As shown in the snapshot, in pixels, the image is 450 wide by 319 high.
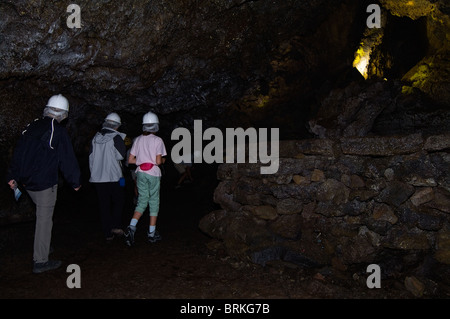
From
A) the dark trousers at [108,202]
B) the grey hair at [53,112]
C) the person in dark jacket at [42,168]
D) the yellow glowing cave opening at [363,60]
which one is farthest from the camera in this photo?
the yellow glowing cave opening at [363,60]

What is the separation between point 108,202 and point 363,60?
28.8 ft

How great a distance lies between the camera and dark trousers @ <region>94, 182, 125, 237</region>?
5.17 metres

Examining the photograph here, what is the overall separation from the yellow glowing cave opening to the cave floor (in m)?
7.62

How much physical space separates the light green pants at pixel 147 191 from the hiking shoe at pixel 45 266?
1.27m

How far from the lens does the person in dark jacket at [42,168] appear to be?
152 inches

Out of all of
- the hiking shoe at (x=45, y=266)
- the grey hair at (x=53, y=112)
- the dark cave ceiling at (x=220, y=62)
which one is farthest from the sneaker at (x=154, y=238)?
the dark cave ceiling at (x=220, y=62)

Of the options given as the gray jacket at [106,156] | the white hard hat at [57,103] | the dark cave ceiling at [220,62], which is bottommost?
the gray jacket at [106,156]

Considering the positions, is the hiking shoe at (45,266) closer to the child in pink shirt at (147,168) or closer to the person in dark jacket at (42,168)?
the person in dark jacket at (42,168)

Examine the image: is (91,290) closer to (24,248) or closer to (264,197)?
(24,248)

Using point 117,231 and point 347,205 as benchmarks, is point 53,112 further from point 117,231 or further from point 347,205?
point 347,205

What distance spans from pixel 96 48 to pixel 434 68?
7981 mm

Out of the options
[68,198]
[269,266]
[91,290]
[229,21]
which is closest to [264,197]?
[269,266]

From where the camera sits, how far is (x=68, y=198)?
880cm

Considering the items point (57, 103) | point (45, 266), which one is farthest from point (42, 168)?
point (45, 266)
